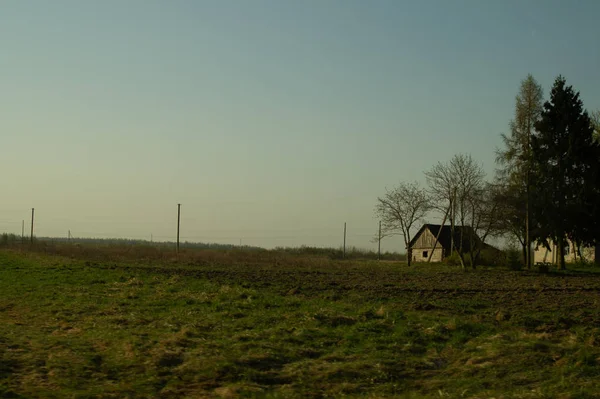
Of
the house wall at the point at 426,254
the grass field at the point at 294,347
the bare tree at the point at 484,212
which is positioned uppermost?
the bare tree at the point at 484,212

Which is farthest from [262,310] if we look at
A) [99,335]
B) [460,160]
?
[460,160]

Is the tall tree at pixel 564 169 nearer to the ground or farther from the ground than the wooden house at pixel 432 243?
farther from the ground

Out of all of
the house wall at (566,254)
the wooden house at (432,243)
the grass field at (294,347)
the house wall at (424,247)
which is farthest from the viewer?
the house wall at (424,247)

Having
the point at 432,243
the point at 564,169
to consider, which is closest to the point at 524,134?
the point at 564,169

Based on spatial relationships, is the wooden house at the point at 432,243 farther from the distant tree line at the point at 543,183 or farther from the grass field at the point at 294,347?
the grass field at the point at 294,347

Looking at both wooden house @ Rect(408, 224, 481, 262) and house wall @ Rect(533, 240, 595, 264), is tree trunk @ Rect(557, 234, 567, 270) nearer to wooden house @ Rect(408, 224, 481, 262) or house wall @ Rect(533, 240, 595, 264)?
house wall @ Rect(533, 240, 595, 264)

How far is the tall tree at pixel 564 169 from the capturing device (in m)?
41.5

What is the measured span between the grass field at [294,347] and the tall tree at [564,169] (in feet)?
84.1

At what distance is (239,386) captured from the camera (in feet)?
27.3

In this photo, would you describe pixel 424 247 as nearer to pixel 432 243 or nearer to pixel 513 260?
pixel 432 243

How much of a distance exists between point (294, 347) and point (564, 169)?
36.7 m

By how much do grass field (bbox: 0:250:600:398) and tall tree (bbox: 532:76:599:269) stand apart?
84.1 ft

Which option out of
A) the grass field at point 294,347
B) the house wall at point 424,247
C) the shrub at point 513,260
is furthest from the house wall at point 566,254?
the grass field at point 294,347

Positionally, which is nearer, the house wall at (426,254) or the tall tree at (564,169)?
the tall tree at (564,169)
